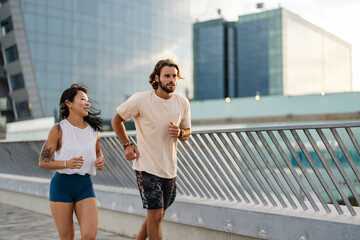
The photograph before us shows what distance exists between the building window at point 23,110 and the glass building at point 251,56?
24977mm

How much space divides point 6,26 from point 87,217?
38457 millimetres

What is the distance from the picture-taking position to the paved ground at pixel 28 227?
6.44 metres

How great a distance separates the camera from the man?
159 inches

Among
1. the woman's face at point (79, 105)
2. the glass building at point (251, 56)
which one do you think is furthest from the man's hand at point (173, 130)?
the glass building at point (251, 56)

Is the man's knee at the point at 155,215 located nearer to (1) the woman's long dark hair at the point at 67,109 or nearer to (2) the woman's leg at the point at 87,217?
(2) the woman's leg at the point at 87,217

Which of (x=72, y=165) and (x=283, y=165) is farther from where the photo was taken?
(x=283, y=165)

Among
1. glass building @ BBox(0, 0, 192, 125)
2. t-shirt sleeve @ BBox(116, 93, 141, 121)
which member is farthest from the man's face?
glass building @ BBox(0, 0, 192, 125)

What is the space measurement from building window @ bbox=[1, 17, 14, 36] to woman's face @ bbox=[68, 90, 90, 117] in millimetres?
37348

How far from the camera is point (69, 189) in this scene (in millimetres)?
3748

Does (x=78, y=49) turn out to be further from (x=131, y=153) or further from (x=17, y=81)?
(x=131, y=153)

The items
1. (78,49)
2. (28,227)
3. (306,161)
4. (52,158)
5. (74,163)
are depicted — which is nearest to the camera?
(74,163)

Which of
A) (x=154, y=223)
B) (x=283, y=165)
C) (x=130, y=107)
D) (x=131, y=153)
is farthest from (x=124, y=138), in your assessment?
(x=283, y=165)

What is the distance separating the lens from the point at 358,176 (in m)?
3.79

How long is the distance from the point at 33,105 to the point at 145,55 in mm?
14111
